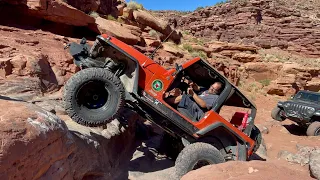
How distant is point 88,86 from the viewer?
4629mm

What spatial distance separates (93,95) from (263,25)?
32.2m

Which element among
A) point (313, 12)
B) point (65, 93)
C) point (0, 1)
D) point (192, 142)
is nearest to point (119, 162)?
point (192, 142)

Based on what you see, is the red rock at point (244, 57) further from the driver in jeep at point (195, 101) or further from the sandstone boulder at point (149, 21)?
the driver in jeep at point (195, 101)

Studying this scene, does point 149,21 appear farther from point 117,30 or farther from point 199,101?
point 199,101

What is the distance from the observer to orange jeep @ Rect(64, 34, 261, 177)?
451cm

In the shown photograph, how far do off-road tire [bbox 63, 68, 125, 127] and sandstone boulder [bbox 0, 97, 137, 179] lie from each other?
0.72ft

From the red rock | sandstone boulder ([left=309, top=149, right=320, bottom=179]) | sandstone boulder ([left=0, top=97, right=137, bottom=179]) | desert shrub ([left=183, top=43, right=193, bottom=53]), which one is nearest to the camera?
sandstone boulder ([left=0, top=97, right=137, bottom=179])

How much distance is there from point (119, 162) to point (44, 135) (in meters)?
2.80

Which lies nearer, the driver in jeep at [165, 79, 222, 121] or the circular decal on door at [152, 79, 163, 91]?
the circular decal on door at [152, 79, 163, 91]

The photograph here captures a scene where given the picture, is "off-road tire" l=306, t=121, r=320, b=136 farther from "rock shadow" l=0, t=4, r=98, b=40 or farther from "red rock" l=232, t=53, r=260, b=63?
"red rock" l=232, t=53, r=260, b=63

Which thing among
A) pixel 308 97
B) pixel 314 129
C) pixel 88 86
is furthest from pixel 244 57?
pixel 88 86

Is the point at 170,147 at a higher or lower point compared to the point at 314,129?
lower

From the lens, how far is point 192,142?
525 cm

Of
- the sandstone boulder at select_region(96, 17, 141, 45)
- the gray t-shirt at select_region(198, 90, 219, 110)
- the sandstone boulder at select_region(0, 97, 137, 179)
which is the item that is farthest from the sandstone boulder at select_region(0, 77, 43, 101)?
the sandstone boulder at select_region(96, 17, 141, 45)
